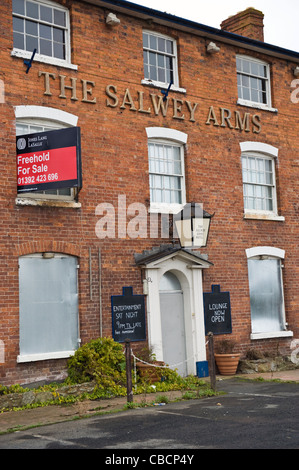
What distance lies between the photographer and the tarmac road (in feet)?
25.5

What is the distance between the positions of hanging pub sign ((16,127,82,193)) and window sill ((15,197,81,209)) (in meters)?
0.23

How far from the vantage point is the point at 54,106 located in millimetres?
13266

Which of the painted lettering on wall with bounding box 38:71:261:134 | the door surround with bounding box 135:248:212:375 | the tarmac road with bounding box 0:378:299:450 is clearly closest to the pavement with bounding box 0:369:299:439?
the tarmac road with bounding box 0:378:299:450

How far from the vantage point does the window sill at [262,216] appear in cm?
1655

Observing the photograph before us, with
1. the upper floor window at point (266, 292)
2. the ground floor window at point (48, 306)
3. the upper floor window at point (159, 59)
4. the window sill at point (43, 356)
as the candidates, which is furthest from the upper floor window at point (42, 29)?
the upper floor window at point (266, 292)

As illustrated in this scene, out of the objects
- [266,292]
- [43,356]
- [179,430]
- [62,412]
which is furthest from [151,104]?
[179,430]

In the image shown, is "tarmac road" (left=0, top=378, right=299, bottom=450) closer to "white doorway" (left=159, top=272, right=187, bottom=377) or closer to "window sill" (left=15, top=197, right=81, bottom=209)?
"white doorway" (left=159, top=272, right=187, bottom=377)

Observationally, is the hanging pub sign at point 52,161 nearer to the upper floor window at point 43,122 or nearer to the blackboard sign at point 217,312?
the upper floor window at point 43,122

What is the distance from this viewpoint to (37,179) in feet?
40.0

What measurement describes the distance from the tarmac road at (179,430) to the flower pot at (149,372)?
1759 mm

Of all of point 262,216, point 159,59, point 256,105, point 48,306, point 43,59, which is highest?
point 159,59

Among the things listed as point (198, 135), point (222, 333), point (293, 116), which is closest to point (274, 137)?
point (293, 116)

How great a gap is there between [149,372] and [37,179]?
4.70m

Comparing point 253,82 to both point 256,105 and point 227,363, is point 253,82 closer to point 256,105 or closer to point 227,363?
point 256,105
